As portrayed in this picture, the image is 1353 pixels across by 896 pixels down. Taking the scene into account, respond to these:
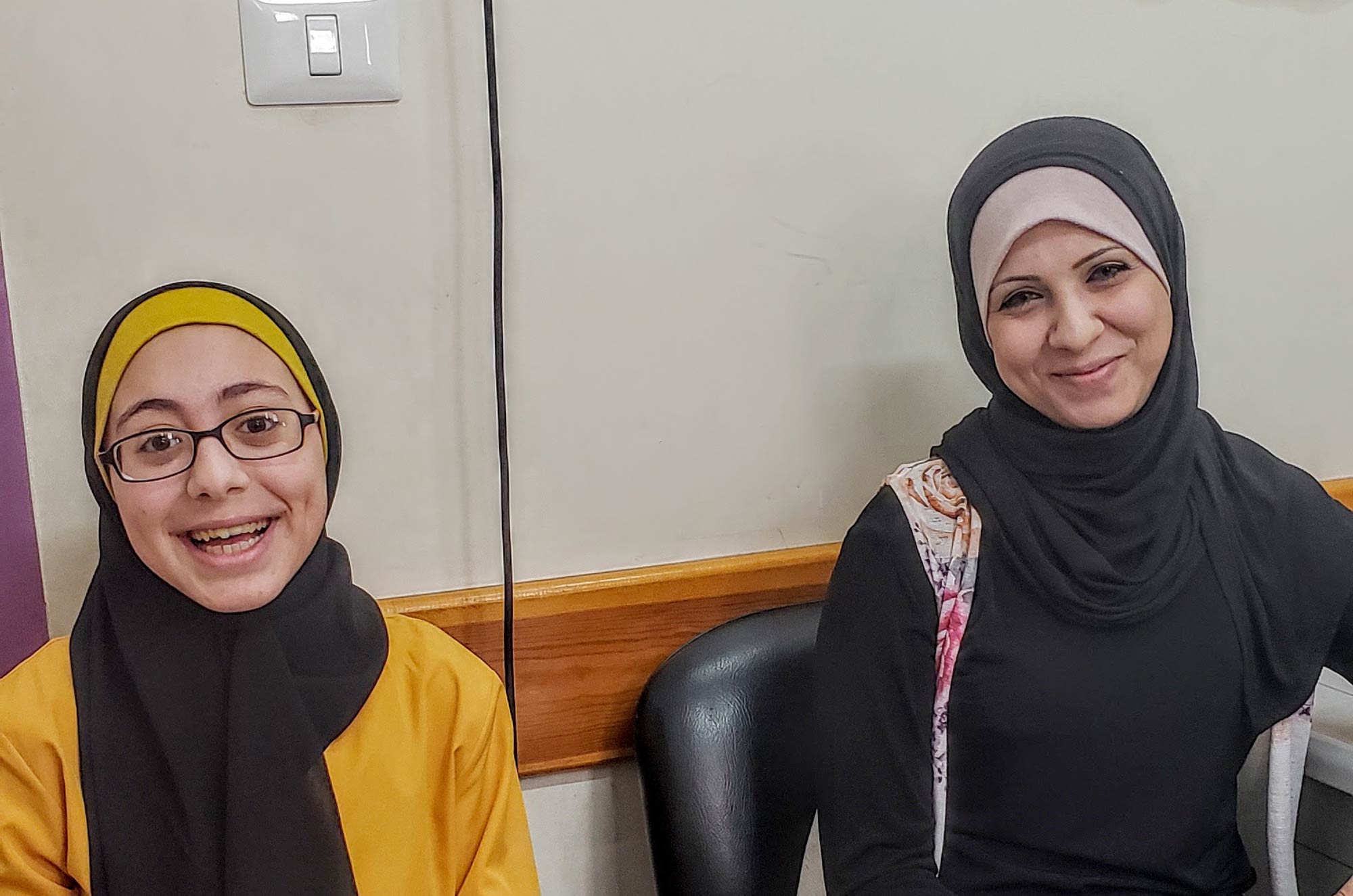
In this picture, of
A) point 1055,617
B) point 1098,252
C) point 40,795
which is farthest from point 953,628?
point 40,795

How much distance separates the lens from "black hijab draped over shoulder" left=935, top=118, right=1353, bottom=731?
1036mm

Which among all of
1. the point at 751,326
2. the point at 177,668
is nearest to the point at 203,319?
the point at 177,668

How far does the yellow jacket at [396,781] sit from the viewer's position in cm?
84

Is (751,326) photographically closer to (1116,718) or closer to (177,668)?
(1116,718)

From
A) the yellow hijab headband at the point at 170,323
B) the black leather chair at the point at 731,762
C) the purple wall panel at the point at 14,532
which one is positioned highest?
the yellow hijab headband at the point at 170,323

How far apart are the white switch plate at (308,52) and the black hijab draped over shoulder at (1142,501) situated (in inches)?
20.3

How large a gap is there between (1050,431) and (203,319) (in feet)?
2.23

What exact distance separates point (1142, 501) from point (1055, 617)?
12 cm

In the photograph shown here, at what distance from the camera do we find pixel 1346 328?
4.83 feet

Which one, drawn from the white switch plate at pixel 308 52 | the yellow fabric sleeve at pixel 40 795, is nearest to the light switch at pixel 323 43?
the white switch plate at pixel 308 52

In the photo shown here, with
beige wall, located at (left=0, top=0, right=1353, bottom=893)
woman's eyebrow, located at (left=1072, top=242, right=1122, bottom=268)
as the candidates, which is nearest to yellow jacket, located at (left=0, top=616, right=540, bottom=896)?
beige wall, located at (left=0, top=0, right=1353, bottom=893)

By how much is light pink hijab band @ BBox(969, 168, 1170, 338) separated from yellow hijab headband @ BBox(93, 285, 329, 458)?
0.58 metres

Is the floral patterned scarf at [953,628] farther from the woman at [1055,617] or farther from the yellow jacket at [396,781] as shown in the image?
the yellow jacket at [396,781]

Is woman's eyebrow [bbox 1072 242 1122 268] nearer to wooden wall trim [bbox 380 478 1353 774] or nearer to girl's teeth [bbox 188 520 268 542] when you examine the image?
wooden wall trim [bbox 380 478 1353 774]
